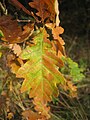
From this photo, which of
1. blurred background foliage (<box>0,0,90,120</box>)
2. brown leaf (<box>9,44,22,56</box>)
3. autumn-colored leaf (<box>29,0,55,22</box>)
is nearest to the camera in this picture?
autumn-colored leaf (<box>29,0,55,22</box>)

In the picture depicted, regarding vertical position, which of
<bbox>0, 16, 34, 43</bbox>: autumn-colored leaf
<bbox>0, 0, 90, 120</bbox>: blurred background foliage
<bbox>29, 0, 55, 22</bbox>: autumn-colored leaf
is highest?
<bbox>29, 0, 55, 22</bbox>: autumn-colored leaf

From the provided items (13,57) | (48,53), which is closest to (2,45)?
(13,57)

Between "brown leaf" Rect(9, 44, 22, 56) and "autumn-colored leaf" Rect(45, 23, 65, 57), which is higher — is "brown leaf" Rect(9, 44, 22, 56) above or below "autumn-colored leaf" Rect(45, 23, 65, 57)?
below

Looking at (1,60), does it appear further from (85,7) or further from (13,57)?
(85,7)

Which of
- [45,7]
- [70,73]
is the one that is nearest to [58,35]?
[45,7]

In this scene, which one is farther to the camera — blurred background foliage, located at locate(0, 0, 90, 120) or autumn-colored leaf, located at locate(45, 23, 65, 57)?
blurred background foliage, located at locate(0, 0, 90, 120)

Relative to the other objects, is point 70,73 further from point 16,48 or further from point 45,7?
point 45,7

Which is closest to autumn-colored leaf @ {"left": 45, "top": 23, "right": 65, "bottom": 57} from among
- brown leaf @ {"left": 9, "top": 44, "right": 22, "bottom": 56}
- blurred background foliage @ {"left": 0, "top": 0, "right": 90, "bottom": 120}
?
brown leaf @ {"left": 9, "top": 44, "right": 22, "bottom": 56}

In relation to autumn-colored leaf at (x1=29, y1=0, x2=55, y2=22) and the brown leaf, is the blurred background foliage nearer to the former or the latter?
the brown leaf
